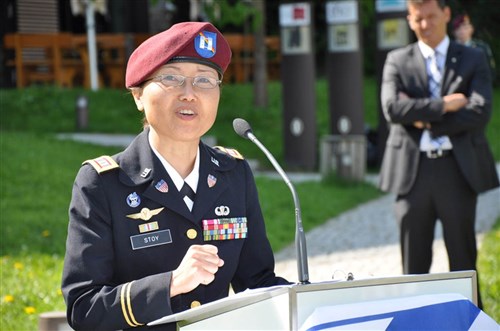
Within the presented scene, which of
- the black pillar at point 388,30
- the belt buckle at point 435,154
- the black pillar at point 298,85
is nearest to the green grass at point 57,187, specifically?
the black pillar at point 298,85

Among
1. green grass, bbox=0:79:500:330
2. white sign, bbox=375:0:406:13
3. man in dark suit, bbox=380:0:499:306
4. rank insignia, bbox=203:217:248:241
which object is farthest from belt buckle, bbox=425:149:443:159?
white sign, bbox=375:0:406:13

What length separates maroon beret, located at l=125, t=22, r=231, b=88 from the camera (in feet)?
10.0

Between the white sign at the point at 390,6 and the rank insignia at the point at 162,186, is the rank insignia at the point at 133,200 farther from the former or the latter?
the white sign at the point at 390,6

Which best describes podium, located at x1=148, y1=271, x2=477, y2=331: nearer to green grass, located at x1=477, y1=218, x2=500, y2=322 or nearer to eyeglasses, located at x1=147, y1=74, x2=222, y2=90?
eyeglasses, located at x1=147, y1=74, x2=222, y2=90

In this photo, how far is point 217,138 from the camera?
16.9 meters

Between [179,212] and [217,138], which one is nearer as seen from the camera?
[179,212]

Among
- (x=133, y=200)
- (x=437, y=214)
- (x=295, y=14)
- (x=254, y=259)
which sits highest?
(x=295, y=14)

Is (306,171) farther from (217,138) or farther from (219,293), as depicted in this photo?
(219,293)

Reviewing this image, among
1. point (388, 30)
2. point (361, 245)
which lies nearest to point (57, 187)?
point (361, 245)

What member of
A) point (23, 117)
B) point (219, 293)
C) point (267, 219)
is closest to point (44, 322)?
point (219, 293)

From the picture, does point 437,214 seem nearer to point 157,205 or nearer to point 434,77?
point 434,77

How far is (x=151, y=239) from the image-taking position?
3102 mm

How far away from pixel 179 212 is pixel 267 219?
759cm

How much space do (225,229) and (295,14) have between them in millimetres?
13344
